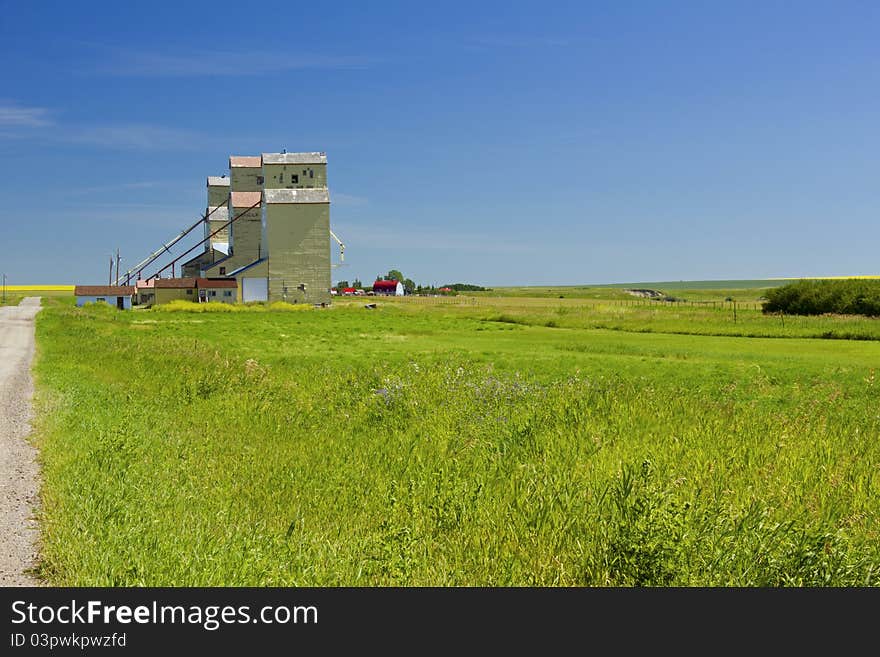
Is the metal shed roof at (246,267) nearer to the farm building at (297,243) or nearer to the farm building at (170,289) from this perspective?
the farm building at (297,243)

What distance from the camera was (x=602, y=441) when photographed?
442 inches

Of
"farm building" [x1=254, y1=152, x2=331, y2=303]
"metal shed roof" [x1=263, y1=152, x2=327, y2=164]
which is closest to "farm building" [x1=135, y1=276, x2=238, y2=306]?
"farm building" [x1=254, y1=152, x2=331, y2=303]

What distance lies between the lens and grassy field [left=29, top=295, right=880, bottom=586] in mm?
6625

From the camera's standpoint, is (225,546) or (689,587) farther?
(225,546)

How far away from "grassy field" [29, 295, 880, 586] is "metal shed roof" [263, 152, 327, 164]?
5836cm

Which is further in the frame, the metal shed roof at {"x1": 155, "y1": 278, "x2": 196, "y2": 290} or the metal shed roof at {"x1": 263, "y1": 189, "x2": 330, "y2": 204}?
the metal shed roof at {"x1": 155, "y1": 278, "x2": 196, "y2": 290}

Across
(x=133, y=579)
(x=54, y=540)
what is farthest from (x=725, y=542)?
(x=54, y=540)

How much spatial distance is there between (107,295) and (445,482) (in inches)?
3542

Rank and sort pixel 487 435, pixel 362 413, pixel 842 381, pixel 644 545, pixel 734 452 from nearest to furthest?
1. pixel 644 545
2. pixel 734 452
3. pixel 487 435
4. pixel 362 413
5. pixel 842 381

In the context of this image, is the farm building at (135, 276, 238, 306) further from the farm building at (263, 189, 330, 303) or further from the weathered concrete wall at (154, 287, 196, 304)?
the farm building at (263, 189, 330, 303)

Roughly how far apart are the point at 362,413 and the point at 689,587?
946cm

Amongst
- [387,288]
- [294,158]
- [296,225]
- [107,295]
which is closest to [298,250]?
[296,225]

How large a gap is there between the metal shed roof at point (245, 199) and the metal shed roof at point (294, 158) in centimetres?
520

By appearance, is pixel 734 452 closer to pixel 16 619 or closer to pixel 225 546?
pixel 225 546
